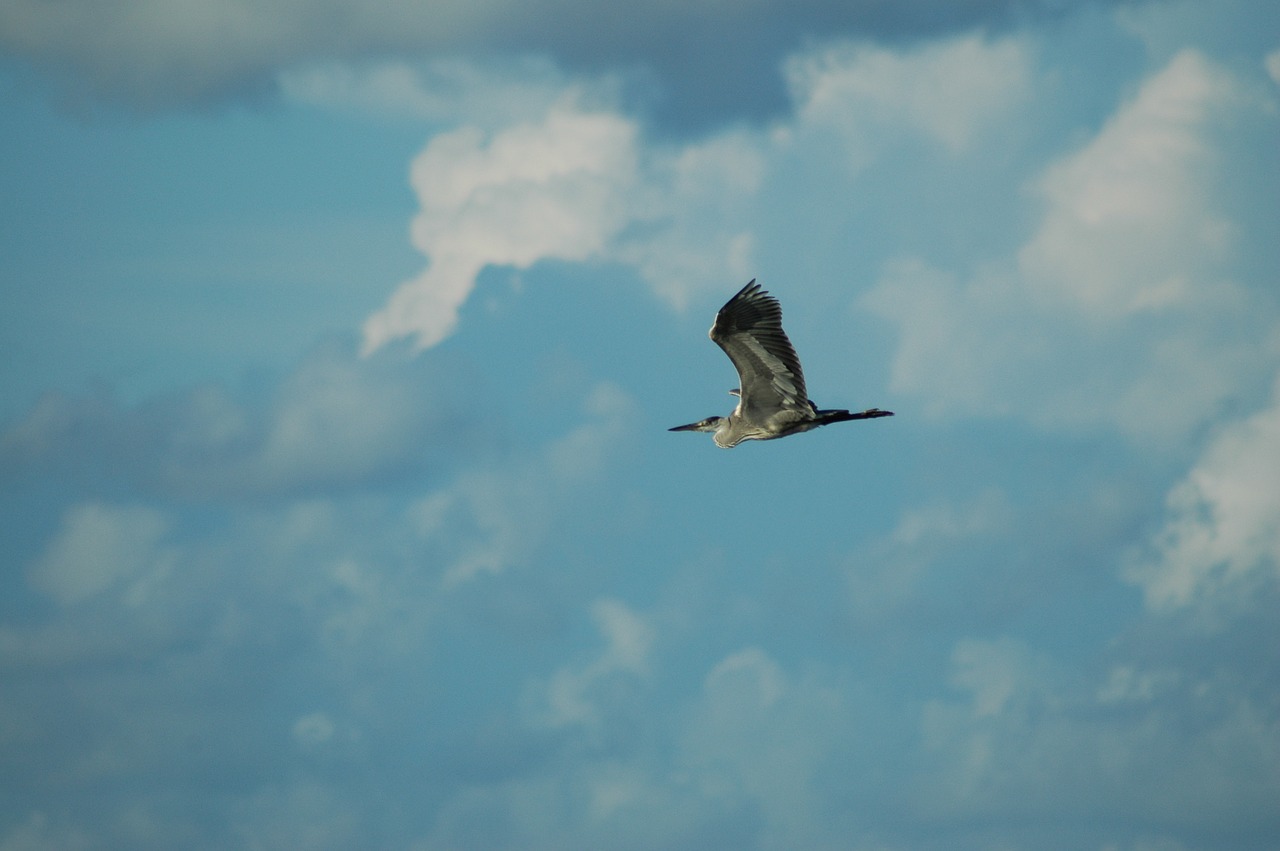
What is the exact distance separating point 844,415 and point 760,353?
3.48m

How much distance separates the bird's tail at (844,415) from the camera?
189 ft

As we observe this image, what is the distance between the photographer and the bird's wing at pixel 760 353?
55.7m

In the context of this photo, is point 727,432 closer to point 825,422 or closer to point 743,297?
Result: point 825,422

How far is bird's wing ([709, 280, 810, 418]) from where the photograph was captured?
55688 mm

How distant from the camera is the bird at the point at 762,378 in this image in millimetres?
55875

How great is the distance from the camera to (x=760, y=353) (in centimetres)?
5741

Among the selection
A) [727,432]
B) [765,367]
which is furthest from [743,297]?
[727,432]

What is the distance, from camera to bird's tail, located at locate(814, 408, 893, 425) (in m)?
57.6

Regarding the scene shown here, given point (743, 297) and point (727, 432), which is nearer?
point (743, 297)

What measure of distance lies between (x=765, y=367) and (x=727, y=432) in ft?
17.0

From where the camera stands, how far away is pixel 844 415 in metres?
58.6

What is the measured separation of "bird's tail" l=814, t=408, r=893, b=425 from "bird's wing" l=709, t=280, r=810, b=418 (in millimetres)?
626

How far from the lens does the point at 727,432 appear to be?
206ft

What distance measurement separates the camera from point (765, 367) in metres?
58.1
